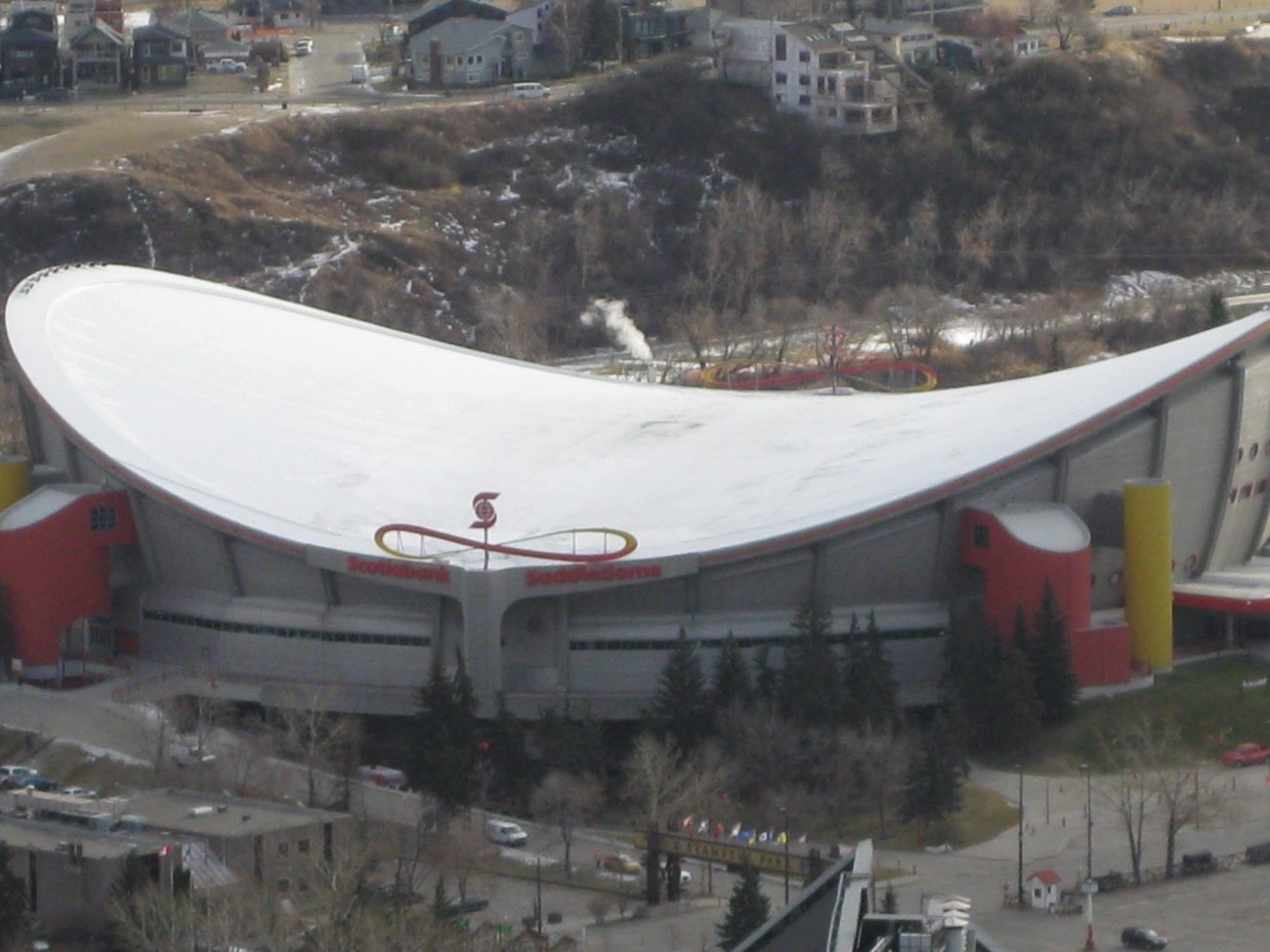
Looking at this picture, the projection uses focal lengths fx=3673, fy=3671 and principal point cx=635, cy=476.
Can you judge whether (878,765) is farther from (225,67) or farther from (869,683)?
(225,67)

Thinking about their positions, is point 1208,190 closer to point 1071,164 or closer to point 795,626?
point 1071,164

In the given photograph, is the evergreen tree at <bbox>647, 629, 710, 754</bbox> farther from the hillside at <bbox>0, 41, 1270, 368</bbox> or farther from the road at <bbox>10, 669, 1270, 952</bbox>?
the hillside at <bbox>0, 41, 1270, 368</bbox>

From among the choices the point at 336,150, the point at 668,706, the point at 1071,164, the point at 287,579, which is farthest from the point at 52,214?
the point at 668,706

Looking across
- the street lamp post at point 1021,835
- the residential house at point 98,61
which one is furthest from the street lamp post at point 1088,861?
the residential house at point 98,61

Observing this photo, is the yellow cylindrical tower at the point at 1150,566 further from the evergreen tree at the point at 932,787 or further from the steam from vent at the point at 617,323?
the steam from vent at the point at 617,323

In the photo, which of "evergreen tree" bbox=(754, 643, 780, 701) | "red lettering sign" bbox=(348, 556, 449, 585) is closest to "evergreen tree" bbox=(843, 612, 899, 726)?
"evergreen tree" bbox=(754, 643, 780, 701)

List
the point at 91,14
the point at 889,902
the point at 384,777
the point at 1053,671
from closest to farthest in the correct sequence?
the point at 889,902, the point at 384,777, the point at 1053,671, the point at 91,14

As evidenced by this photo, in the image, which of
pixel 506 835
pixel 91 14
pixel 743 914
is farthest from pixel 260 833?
pixel 91 14
